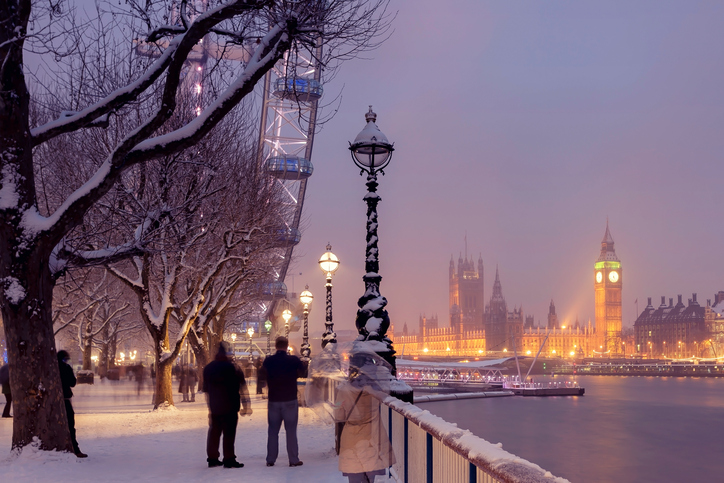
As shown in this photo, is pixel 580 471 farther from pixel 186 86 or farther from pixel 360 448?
pixel 360 448

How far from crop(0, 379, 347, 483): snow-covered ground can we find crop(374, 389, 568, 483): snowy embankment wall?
5.63ft

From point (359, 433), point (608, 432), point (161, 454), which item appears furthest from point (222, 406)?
point (608, 432)

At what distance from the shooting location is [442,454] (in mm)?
6449

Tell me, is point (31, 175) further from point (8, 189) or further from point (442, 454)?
point (442, 454)

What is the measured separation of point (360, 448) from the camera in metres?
7.94

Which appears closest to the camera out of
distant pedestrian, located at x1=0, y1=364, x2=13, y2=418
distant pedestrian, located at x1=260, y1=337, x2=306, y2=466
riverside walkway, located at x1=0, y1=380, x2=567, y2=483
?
riverside walkway, located at x1=0, y1=380, x2=567, y2=483

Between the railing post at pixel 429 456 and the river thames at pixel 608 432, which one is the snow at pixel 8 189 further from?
the river thames at pixel 608 432

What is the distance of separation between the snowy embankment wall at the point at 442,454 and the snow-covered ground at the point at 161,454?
1.72 metres

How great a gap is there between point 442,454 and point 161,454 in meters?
8.14

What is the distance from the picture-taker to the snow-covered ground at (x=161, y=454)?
1041 cm

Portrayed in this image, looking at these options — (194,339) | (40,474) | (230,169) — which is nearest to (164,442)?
(40,474)

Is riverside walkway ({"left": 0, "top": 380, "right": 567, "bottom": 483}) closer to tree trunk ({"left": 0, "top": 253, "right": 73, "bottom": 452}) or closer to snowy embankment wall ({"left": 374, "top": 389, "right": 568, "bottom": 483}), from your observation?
snowy embankment wall ({"left": 374, "top": 389, "right": 568, "bottom": 483})

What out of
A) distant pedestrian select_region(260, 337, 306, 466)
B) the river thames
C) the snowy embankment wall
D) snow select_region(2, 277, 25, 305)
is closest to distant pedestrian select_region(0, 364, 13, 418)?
snow select_region(2, 277, 25, 305)

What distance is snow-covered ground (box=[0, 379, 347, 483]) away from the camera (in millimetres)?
10414
